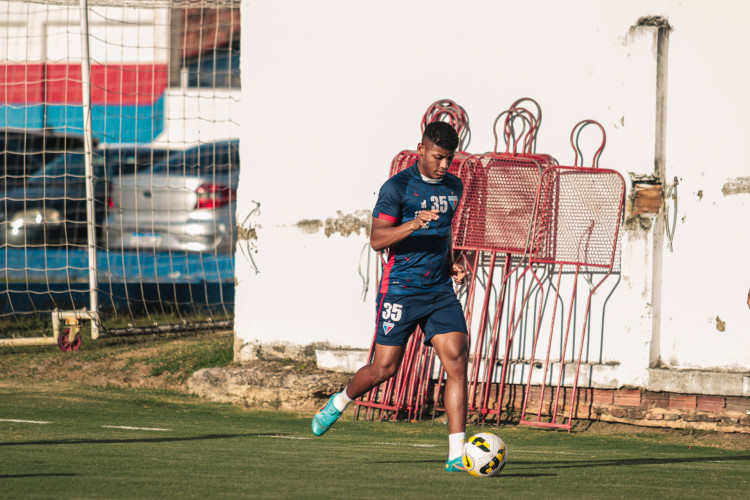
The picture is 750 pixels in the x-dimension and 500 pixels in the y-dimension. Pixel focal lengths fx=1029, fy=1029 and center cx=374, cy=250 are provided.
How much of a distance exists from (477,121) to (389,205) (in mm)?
3085

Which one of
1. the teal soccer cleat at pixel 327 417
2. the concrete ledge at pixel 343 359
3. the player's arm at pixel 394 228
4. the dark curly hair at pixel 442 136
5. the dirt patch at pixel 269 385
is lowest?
the dirt patch at pixel 269 385

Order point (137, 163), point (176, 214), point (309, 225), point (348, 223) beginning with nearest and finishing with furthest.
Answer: point (348, 223) → point (309, 225) → point (176, 214) → point (137, 163)

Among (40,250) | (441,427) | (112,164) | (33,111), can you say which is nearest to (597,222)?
(441,427)

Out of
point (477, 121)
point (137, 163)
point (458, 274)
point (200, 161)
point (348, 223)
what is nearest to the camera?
point (458, 274)

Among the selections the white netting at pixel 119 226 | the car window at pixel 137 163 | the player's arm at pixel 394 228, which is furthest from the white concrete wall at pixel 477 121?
the car window at pixel 137 163

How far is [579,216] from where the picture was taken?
8273mm

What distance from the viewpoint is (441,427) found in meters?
8.20

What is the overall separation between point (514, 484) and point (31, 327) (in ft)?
26.5

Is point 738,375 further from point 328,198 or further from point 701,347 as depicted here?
point 328,198

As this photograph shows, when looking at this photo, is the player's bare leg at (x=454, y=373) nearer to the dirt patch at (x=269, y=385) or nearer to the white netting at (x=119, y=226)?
the dirt patch at (x=269, y=385)

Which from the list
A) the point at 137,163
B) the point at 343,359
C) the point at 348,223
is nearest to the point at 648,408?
the point at 343,359

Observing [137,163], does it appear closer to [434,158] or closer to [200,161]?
[200,161]

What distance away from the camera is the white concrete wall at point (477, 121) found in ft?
A: 26.5

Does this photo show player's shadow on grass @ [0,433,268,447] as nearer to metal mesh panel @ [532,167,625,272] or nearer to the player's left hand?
the player's left hand
